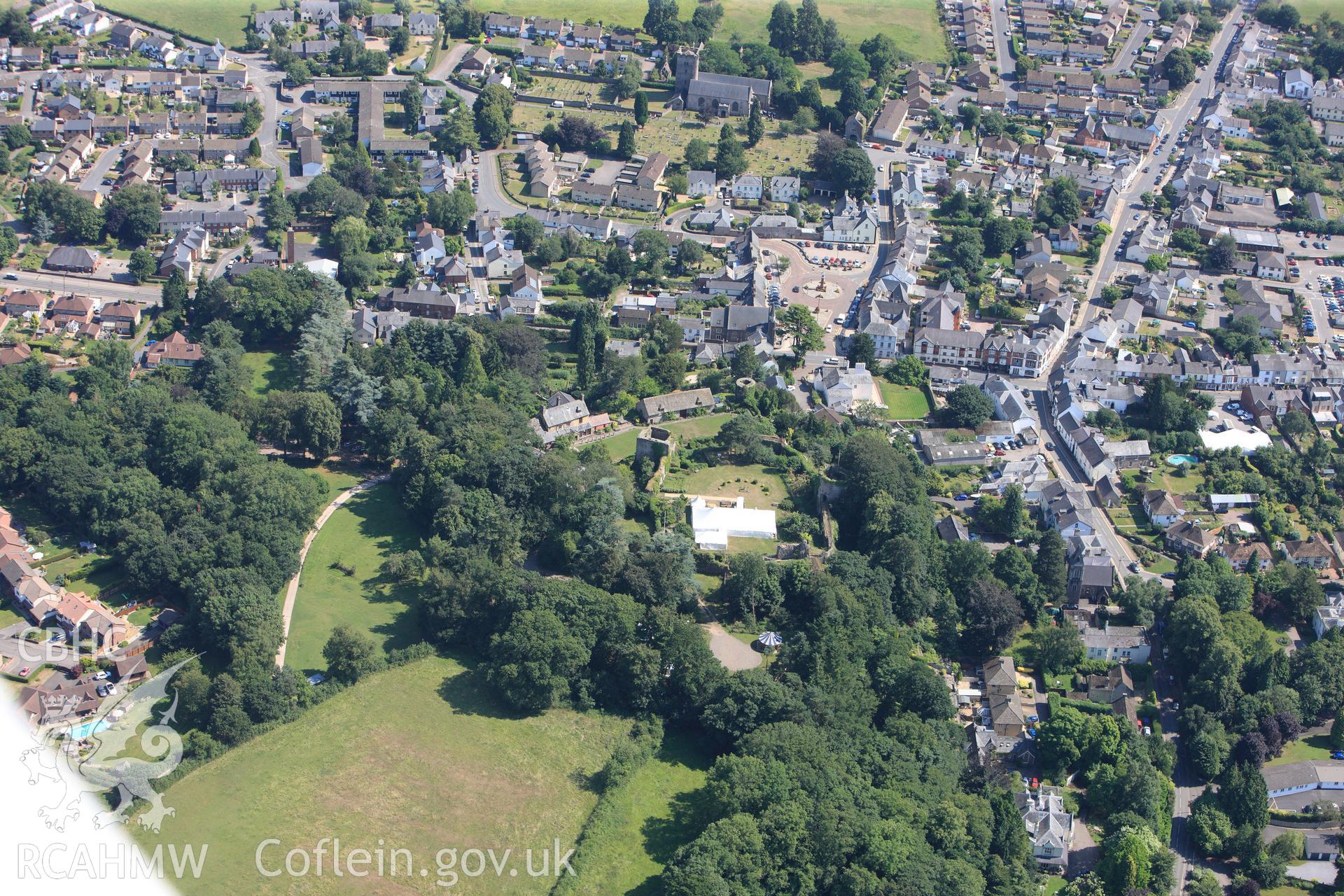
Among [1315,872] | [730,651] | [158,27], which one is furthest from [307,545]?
[158,27]

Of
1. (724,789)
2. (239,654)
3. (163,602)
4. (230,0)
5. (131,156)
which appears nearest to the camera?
(724,789)

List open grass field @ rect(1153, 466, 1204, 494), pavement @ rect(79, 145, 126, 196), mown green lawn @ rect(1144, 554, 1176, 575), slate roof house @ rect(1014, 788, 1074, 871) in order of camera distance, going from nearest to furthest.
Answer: slate roof house @ rect(1014, 788, 1074, 871) → mown green lawn @ rect(1144, 554, 1176, 575) → open grass field @ rect(1153, 466, 1204, 494) → pavement @ rect(79, 145, 126, 196)

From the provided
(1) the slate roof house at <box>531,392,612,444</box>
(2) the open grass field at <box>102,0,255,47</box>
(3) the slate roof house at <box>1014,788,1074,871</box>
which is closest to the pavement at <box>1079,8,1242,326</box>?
(1) the slate roof house at <box>531,392,612,444</box>

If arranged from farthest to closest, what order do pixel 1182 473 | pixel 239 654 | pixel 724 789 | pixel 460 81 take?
pixel 460 81, pixel 1182 473, pixel 239 654, pixel 724 789

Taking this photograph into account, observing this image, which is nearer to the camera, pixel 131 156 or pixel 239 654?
pixel 239 654

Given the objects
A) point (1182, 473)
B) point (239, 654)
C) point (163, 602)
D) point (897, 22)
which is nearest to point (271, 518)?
point (163, 602)

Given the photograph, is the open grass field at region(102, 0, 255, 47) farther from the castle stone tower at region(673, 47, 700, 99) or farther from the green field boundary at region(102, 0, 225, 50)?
the castle stone tower at region(673, 47, 700, 99)

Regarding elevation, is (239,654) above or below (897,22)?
below

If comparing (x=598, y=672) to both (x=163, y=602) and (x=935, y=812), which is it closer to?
(x=935, y=812)
